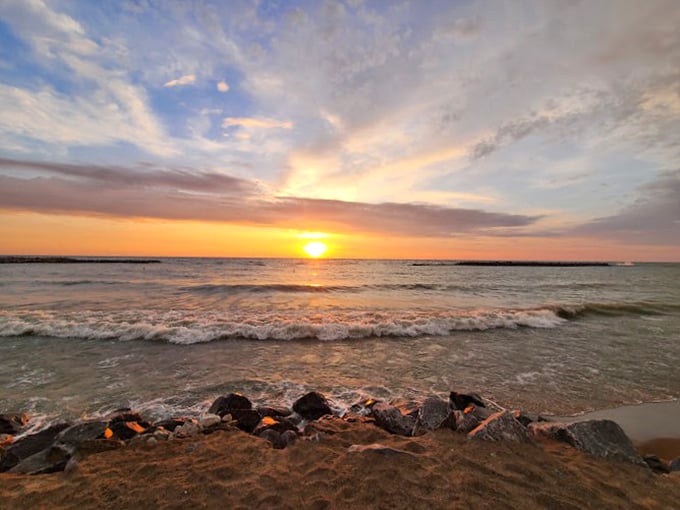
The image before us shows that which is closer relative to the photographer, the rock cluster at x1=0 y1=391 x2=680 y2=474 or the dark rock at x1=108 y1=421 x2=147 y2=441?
the rock cluster at x1=0 y1=391 x2=680 y2=474

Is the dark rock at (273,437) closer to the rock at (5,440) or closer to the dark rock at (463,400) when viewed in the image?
the dark rock at (463,400)

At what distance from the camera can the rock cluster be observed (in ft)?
14.3

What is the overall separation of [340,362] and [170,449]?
5682 millimetres

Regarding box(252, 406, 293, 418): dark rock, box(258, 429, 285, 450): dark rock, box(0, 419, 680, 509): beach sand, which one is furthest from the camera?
box(252, 406, 293, 418): dark rock

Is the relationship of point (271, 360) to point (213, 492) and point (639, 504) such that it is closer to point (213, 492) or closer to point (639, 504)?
point (213, 492)

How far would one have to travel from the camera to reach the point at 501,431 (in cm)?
468

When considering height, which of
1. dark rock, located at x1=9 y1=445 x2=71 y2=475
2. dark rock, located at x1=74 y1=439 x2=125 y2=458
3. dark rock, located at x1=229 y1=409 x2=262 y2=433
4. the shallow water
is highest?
dark rock, located at x1=74 y1=439 x2=125 y2=458

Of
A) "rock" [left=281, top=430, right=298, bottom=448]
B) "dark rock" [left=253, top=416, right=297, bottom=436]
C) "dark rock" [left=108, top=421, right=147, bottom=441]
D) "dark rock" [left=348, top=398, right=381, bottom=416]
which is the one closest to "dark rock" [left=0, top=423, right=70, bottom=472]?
"dark rock" [left=108, top=421, right=147, bottom=441]

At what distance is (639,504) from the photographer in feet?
11.2

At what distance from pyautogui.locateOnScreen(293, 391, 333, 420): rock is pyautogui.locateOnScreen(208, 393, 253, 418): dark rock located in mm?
1012

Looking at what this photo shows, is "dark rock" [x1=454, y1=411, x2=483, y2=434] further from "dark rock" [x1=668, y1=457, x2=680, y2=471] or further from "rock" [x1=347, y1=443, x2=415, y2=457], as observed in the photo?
"dark rock" [x1=668, y1=457, x2=680, y2=471]

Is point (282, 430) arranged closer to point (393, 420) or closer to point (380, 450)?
point (380, 450)

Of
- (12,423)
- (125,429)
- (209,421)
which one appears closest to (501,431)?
(209,421)

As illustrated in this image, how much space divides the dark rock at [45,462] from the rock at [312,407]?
11.7ft
